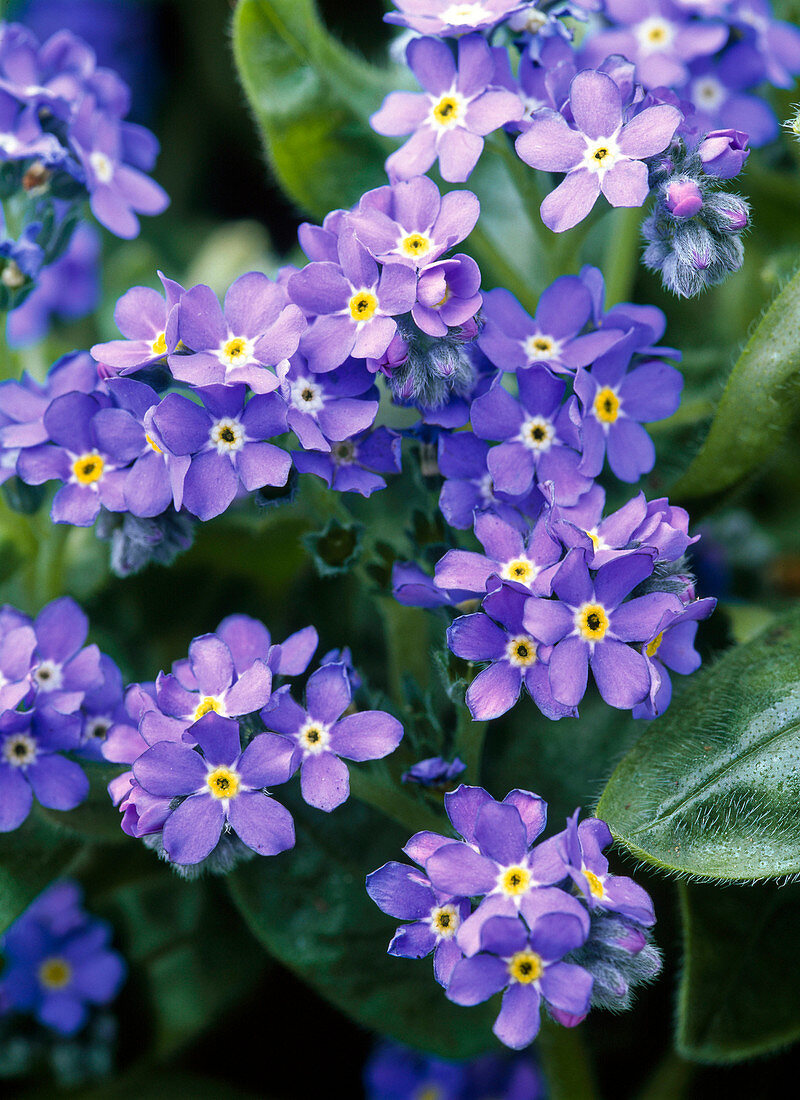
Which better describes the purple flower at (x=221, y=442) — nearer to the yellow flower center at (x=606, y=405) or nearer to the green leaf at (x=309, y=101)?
the yellow flower center at (x=606, y=405)

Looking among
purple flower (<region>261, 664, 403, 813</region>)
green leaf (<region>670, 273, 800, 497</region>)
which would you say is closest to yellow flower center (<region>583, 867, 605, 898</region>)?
purple flower (<region>261, 664, 403, 813</region>)

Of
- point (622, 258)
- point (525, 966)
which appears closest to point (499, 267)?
point (622, 258)

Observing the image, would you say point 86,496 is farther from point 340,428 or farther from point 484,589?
point 484,589

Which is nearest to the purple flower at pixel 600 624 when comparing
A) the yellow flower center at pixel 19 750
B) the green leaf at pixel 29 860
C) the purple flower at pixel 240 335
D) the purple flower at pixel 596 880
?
the purple flower at pixel 596 880

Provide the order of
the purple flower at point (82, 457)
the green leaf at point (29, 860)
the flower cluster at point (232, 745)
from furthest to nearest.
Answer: the green leaf at point (29, 860)
the purple flower at point (82, 457)
the flower cluster at point (232, 745)

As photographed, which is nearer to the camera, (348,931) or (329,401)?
(329,401)

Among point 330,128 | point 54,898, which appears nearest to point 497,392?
point 330,128

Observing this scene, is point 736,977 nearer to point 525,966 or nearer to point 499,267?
point 525,966
